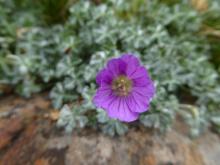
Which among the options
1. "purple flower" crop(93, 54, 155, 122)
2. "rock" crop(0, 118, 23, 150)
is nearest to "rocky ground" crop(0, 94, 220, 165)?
"rock" crop(0, 118, 23, 150)

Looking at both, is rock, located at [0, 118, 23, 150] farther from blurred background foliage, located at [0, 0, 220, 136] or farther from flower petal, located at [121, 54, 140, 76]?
flower petal, located at [121, 54, 140, 76]

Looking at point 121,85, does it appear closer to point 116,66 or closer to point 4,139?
point 116,66

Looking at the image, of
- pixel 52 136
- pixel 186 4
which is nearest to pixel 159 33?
pixel 186 4

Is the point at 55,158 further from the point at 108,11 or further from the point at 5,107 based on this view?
the point at 108,11

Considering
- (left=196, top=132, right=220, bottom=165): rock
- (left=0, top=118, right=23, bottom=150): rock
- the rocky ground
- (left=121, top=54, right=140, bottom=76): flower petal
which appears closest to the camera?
(left=121, top=54, right=140, bottom=76): flower petal

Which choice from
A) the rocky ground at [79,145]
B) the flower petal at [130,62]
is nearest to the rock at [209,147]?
the rocky ground at [79,145]

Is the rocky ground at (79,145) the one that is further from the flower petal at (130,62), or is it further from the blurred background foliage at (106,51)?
the flower petal at (130,62)
